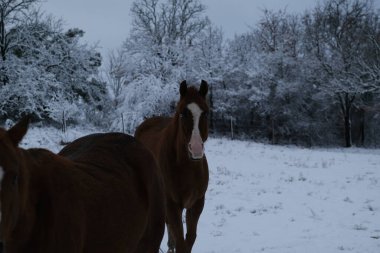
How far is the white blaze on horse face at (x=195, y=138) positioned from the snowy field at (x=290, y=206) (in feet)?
5.35

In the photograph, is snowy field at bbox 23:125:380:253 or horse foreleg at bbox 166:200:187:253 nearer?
horse foreleg at bbox 166:200:187:253

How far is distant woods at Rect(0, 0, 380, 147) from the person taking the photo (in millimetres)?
23734

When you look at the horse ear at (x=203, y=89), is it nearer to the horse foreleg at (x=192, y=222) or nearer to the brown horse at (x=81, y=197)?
the horse foreleg at (x=192, y=222)

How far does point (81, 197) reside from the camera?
2.23 m

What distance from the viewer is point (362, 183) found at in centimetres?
977

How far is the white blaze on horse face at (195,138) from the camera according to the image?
4250mm

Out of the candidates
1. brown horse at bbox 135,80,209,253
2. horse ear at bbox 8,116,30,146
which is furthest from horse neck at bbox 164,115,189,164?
horse ear at bbox 8,116,30,146

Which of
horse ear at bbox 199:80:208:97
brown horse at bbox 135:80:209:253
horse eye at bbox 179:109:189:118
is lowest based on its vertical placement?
brown horse at bbox 135:80:209:253

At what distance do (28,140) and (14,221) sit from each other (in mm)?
13054

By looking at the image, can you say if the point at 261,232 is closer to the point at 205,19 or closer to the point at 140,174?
the point at 140,174

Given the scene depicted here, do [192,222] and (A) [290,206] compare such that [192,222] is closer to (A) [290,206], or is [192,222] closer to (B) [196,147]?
(B) [196,147]

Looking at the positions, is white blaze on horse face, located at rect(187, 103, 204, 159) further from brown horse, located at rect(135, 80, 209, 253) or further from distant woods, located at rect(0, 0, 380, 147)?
distant woods, located at rect(0, 0, 380, 147)

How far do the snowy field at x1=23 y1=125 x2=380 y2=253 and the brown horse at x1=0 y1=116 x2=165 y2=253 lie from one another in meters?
2.56

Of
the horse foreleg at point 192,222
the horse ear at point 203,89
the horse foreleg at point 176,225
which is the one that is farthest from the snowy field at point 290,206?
the horse ear at point 203,89
